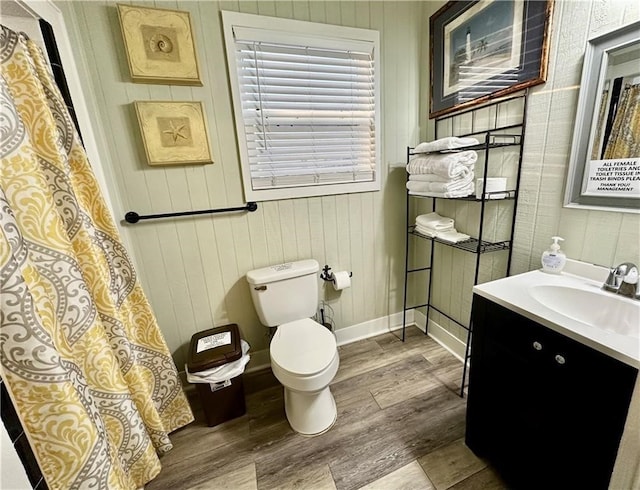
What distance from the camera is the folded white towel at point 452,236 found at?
5.33 feet

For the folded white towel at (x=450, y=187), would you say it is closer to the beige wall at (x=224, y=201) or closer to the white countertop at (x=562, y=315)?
the beige wall at (x=224, y=201)

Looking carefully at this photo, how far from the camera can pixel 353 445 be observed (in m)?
1.34

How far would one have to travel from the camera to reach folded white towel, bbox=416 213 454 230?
5.62 ft

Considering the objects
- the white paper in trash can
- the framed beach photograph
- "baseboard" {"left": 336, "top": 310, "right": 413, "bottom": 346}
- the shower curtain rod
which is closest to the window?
the shower curtain rod

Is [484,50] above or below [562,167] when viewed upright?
above

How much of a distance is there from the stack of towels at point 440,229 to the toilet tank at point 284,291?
2.50 feet

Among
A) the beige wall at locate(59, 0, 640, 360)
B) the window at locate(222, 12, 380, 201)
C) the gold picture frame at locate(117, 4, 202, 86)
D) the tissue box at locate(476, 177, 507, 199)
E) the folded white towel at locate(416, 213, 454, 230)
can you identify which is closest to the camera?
the beige wall at locate(59, 0, 640, 360)

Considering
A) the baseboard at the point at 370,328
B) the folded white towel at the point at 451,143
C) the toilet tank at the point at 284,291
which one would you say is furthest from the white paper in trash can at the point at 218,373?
the folded white towel at the point at 451,143

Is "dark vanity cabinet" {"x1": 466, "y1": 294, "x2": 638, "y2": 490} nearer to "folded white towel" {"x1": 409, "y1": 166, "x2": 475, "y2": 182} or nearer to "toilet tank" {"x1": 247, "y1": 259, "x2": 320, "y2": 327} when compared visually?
"folded white towel" {"x1": 409, "y1": 166, "x2": 475, "y2": 182}

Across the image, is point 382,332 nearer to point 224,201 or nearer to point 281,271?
point 281,271

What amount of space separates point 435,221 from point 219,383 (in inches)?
63.0

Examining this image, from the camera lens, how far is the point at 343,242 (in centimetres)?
193

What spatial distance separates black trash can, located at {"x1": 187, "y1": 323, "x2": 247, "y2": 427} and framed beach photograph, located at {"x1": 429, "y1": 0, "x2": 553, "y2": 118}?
6.30ft

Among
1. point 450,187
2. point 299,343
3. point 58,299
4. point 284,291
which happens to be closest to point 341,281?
point 284,291
